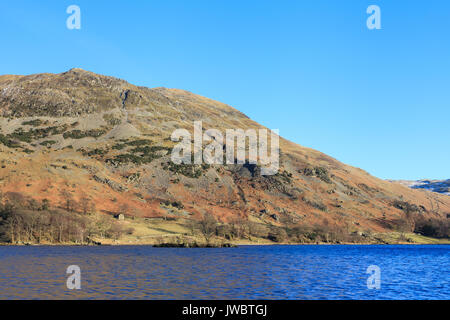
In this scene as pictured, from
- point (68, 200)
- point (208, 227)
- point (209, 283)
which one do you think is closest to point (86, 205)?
point (68, 200)

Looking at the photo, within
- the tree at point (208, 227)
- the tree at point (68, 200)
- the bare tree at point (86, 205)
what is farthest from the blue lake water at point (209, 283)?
the tree at point (68, 200)

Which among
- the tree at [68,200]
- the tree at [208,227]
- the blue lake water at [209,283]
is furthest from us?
the tree at [68,200]

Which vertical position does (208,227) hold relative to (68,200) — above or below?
below

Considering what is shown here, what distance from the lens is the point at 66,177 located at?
654 feet

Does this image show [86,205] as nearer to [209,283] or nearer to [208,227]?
[208,227]

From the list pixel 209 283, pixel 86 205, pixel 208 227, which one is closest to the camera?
pixel 209 283

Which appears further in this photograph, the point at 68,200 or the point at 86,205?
the point at 86,205

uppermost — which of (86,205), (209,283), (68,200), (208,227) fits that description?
(68,200)

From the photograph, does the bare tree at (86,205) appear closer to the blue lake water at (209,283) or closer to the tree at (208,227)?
the tree at (208,227)

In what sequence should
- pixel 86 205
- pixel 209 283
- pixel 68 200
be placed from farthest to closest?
pixel 86 205, pixel 68 200, pixel 209 283

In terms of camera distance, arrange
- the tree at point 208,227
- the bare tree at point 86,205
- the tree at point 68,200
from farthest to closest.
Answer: the bare tree at point 86,205, the tree at point 68,200, the tree at point 208,227

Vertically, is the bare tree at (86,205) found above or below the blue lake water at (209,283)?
above

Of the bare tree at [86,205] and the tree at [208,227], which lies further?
the bare tree at [86,205]
